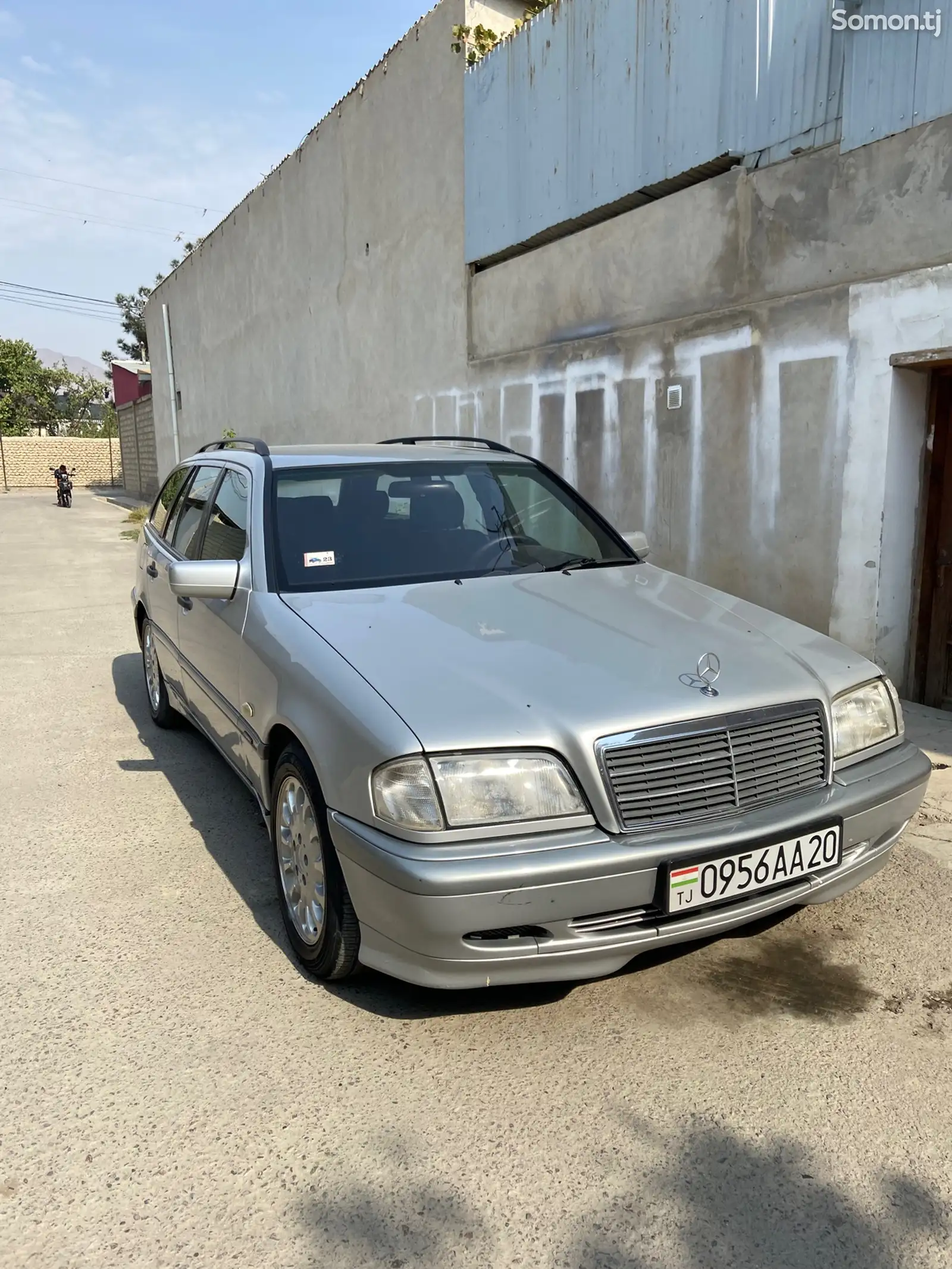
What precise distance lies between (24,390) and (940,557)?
53.6 m

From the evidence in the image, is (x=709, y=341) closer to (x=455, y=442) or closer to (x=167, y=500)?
(x=455, y=442)

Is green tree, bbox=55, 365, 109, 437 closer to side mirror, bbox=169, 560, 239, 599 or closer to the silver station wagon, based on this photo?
side mirror, bbox=169, 560, 239, 599

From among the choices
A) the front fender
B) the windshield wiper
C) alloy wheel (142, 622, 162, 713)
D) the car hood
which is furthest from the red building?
the car hood

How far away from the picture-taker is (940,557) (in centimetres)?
573

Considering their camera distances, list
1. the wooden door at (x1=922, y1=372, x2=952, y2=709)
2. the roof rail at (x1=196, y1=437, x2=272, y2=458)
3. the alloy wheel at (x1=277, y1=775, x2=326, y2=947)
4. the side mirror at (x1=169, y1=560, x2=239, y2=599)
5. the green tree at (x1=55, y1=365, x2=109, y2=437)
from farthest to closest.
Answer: the green tree at (x1=55, y1=365, x2=109, y2=437)
the wooden door at (x1=922, y1=372, x2=952, y2=709)
the roof rail at (x1=196, y1=437, x2=272, y2=458)
the side mirror at (x1=169, y1=560, x2=239, y2=599)
the alloy wheel at (x1=277, y1=775, x2=326, y2=947)

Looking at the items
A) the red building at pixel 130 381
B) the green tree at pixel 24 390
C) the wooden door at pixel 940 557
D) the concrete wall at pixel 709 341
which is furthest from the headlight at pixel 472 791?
the green tree at pixel 24 390

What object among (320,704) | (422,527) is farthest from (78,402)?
(320,704)

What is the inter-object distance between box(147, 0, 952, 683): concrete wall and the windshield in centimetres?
251

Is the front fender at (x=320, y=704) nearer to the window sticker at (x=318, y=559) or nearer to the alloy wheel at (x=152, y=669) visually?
the window sticker at (x=318, y=559)

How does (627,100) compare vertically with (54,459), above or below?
above

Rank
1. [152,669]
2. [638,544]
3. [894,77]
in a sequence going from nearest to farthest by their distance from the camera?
[638,544] < [894,77] < [152,669]

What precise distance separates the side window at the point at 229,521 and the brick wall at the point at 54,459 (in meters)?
38.4

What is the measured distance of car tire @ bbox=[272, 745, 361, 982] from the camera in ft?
8.54

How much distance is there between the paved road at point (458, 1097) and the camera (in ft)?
6.32
